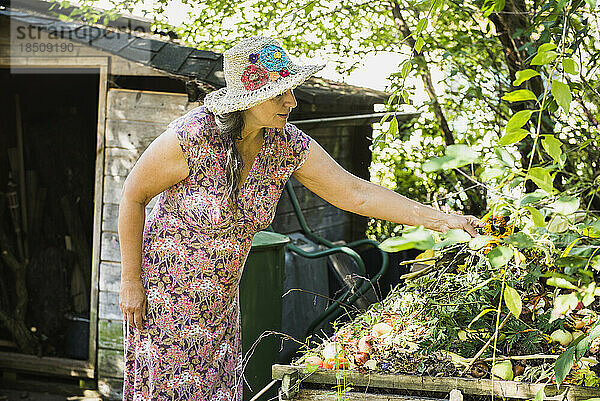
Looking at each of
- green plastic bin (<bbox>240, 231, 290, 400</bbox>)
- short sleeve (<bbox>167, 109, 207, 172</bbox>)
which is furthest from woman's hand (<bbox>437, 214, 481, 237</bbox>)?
green plastic bin (<bbox>240, 231, 290, 400</bbox>)

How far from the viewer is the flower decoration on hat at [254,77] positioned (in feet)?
7.34

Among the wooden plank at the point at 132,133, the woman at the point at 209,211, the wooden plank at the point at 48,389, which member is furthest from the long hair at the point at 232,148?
the wooden plank at the point at 48,389

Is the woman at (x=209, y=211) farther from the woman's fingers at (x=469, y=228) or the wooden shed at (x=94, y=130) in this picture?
the wooden shed at (x=94, y=130)

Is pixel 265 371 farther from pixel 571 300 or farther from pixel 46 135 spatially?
pixel 46 135

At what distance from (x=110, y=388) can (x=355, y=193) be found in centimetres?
285

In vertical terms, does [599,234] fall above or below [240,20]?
below

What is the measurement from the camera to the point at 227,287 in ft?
8.48

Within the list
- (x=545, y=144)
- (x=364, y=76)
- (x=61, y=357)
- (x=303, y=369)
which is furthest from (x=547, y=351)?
(x=364, y=76)

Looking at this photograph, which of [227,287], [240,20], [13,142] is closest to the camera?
[227,287]

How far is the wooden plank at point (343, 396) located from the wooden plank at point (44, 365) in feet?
10.1

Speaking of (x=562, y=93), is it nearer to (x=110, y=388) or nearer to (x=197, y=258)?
(x=197, y=258)

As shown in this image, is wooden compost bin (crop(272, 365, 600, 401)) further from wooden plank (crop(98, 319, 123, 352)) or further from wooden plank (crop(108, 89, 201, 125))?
wooden plank (crop(98, 319, 123, 352))

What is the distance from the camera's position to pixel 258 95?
7.14 feet

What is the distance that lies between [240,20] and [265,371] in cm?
263
